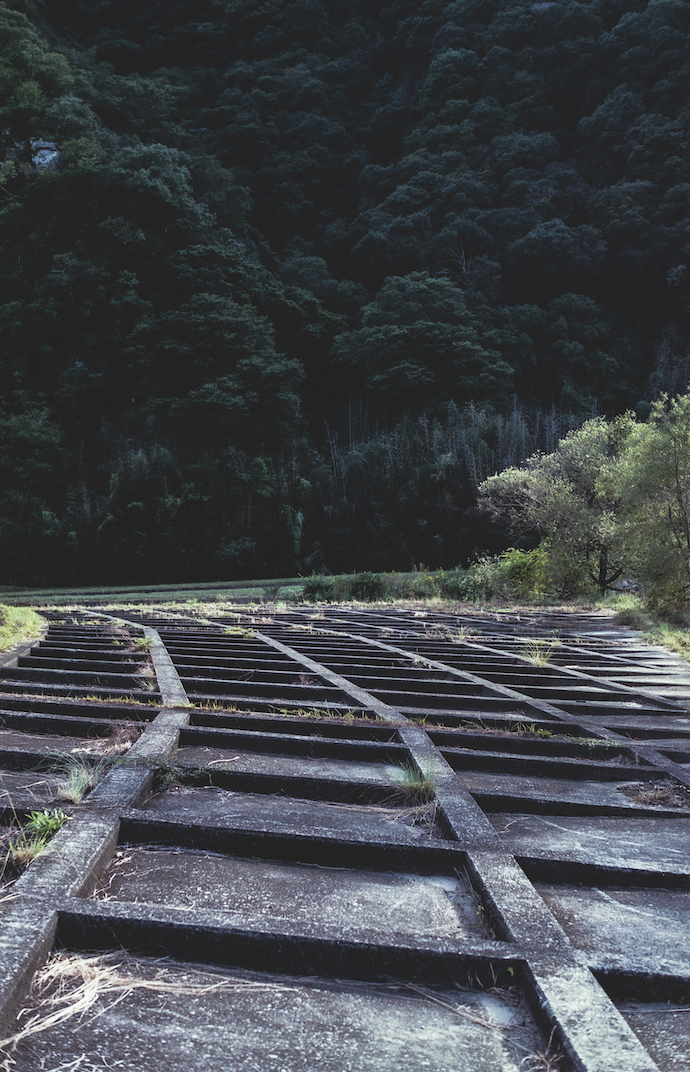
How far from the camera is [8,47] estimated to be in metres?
46.6

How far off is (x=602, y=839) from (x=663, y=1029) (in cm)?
94

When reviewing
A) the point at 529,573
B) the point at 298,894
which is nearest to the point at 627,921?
the point at 298,894

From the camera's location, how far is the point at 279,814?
2271 millimetres

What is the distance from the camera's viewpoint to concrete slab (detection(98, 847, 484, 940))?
1.60 m

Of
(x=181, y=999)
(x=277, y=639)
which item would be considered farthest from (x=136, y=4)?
(x=181, y=999)

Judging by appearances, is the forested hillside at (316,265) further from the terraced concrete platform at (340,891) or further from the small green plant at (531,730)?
→ the terraced concrete platform at (340,891)

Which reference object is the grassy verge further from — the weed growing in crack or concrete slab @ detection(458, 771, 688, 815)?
concrete slab @ detection(458, 771, 688, 815)

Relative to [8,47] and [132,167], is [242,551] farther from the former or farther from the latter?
[8,47]

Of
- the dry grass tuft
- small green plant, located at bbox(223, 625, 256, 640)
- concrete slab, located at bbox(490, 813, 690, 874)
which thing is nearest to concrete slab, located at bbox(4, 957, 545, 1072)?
the dry grass tuft

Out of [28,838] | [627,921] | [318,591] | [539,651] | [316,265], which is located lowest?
[318,591]

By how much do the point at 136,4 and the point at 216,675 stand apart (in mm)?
81336

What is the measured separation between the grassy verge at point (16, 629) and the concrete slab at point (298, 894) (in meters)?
4.26

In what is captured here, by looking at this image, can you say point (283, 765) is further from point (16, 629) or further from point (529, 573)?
point (529, 573)

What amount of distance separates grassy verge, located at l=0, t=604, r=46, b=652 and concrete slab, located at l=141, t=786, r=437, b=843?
3.79 metres
